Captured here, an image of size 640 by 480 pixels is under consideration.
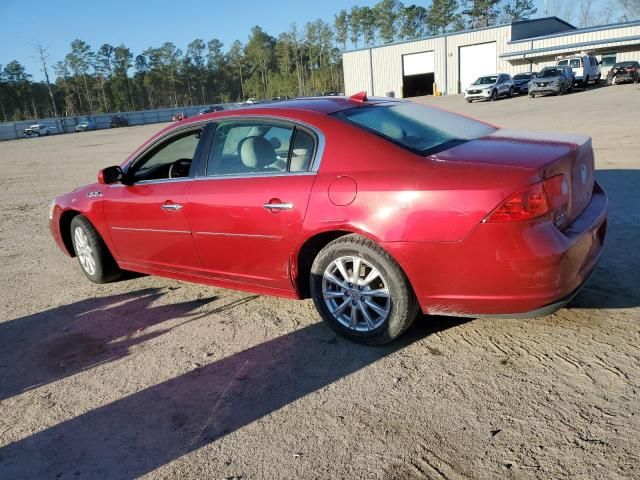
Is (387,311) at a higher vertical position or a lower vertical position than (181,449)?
higher

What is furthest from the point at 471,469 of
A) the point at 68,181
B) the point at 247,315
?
the point at 68,181

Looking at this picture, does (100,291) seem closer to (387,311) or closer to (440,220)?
(387,311)

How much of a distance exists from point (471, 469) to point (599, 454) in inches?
22.2

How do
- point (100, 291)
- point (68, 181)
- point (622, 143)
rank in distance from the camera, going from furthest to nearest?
1. point (68, 181)
2. point (622, 143)
3. point (100, 291)

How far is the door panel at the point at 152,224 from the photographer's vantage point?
4160 millimetres

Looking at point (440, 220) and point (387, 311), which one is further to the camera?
point (387, 311)

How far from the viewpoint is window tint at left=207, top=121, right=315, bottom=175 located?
3.57 metres

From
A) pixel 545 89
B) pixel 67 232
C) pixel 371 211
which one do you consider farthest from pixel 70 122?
pixel 371 211

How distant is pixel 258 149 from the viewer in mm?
3889

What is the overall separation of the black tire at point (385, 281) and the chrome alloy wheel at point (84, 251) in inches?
109

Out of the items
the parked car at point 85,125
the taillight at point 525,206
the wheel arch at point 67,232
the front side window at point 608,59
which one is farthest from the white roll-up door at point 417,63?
the taillight at point 525,206

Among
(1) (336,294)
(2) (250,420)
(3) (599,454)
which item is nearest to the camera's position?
(3) (599,454)

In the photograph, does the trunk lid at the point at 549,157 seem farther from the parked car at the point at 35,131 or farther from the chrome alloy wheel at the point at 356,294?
the parked car at the point at 35,131

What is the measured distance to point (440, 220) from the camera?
292 centimetres
